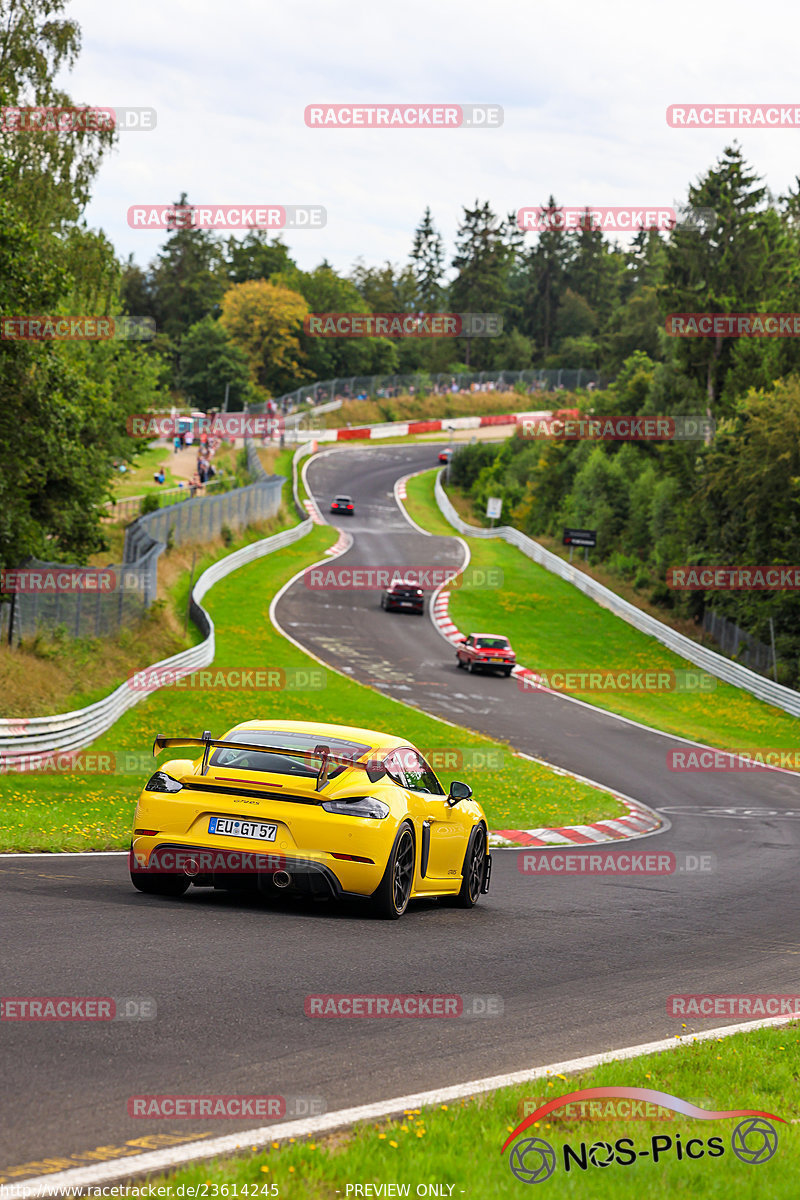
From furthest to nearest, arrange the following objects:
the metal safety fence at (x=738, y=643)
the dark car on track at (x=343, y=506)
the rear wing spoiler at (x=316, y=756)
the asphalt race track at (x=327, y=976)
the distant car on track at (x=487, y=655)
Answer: the dark car on track at (x=343, y=506)
the metal safety fence at (x=738, y=643)
the distant car on track at (x=487, y=655)
the rear wing spoiler at (x=316, y=756)
the asphalt race track at (x=327, y=976)

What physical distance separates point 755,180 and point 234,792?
217 feet

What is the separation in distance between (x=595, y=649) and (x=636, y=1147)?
43133mm

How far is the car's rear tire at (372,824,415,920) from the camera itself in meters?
9.12

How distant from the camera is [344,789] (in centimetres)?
894

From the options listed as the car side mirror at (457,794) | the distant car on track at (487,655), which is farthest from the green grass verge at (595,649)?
the car side mirror at (457,794)

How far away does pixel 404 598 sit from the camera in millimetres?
50094

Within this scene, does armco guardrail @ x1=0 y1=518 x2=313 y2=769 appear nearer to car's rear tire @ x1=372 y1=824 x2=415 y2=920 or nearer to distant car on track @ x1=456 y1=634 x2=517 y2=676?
distant car on track @ x1=456 y1=634 x2=517 y2=676

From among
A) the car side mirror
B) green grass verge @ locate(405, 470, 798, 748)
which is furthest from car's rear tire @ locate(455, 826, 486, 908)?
green grass verge @ locate(405, 470, 798, 748)

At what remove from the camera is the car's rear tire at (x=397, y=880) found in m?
9.12

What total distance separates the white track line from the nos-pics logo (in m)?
0.40

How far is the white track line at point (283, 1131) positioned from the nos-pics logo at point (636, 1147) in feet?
1.31

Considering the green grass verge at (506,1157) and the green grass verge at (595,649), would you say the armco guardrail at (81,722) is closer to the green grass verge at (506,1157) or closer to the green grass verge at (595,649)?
the green grass verge at (595,649)

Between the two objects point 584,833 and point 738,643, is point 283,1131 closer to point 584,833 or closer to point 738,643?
point 584,833

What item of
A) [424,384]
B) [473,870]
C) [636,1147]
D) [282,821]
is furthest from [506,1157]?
[424,384]
